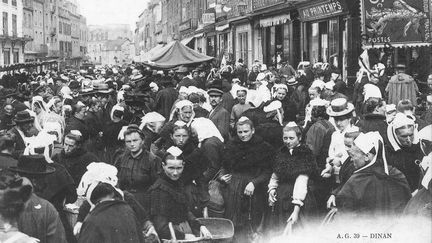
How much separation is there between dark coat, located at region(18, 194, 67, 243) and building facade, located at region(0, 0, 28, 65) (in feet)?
157

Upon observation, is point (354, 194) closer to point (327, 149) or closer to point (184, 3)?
point (327, 149)

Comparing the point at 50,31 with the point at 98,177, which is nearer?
the point at 98,177

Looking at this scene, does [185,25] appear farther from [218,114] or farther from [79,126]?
[79,126]

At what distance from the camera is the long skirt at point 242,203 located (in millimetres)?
7078

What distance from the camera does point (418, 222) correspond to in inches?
189

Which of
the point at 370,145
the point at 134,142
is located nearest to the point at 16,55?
the point at 134,142

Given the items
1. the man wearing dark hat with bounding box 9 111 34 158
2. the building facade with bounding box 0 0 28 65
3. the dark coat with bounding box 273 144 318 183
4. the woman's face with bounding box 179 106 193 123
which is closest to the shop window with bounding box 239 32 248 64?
the woman's face with bounding box 179 106 193 123

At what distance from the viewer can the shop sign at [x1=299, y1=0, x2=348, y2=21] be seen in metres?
18.2

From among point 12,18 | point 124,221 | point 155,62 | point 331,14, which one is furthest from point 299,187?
point 12,18

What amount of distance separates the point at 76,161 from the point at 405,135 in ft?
12.1

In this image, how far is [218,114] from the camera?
10164mm

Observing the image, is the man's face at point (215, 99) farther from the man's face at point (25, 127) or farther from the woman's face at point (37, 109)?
the man's face at point (25, 127)

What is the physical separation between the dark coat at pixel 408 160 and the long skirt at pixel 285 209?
93 centimetres

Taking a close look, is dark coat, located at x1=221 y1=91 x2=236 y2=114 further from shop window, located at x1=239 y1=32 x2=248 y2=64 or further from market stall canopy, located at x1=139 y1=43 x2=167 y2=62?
shop window, located at x1=239 y1=32 x2=248 y2=64
